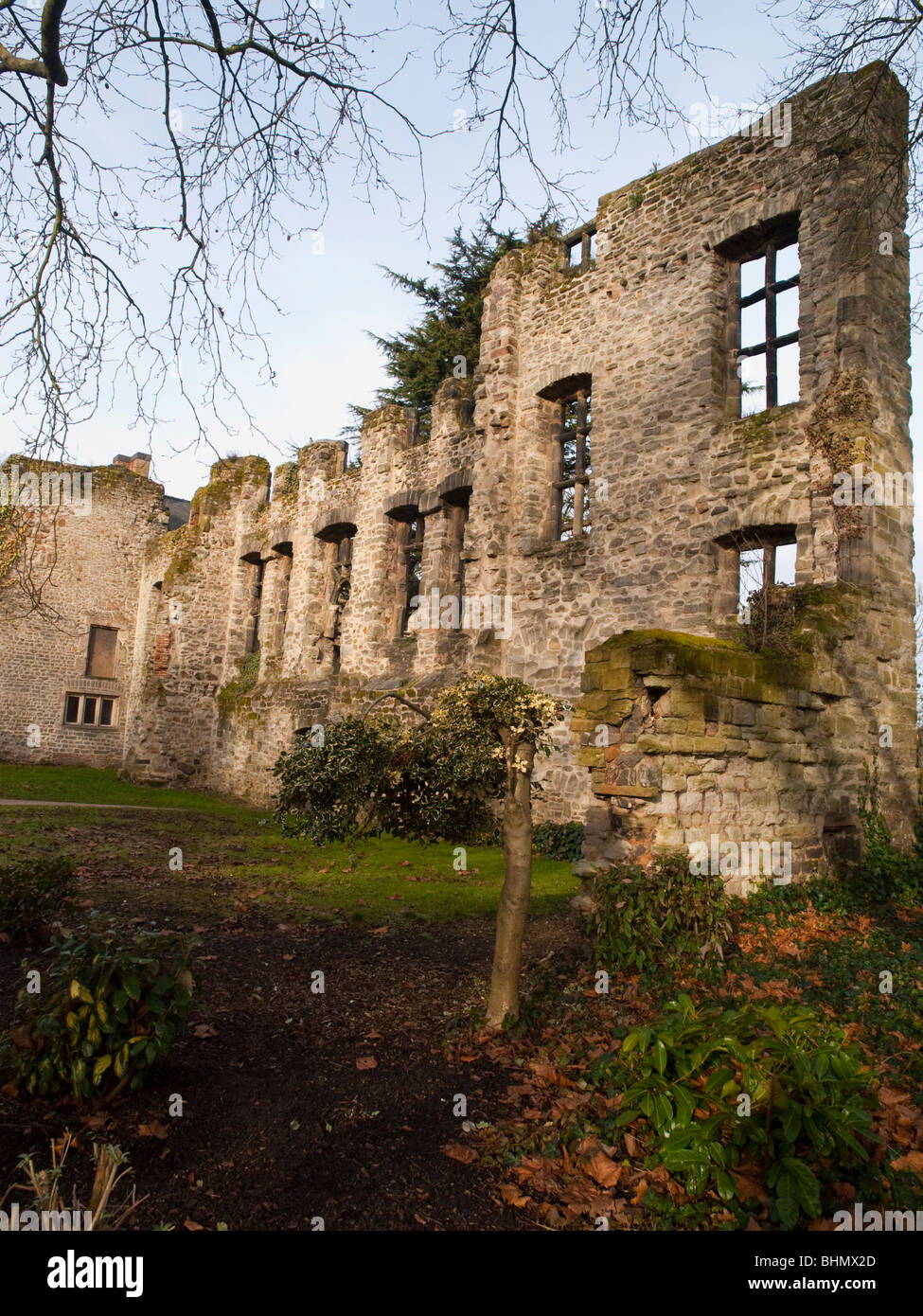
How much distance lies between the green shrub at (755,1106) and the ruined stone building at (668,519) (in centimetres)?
308

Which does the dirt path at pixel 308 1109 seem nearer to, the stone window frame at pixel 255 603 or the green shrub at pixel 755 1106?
the green shrub at pixel 755 1106

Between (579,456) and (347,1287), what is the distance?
39.4 feet

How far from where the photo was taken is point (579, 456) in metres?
13.1

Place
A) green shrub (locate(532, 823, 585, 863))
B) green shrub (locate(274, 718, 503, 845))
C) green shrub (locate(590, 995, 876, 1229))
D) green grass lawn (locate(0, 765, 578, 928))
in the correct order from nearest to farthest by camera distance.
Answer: green shrub (locate(590, 995, 876, 1229))
green grass lawn (locate(0, 765, 578, 928))
green shrub (locate(274, 718, 503, 845))
green shrub (locate(532, 823, 585, 863))

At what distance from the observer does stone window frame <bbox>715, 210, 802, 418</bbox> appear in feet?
34.0

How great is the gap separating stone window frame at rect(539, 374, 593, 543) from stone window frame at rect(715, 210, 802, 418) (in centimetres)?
232

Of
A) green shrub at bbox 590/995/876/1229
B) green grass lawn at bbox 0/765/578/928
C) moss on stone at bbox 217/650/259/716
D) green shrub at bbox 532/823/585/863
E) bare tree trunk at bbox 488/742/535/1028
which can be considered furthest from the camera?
moss on stone at bbox 217/650/259/716

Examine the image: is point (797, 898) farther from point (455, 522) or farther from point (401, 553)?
point (401, 553)

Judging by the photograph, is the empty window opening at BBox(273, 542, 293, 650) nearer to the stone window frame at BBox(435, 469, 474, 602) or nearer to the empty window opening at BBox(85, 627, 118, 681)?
the stone window frame at BBox(435, 469, 474, 602)

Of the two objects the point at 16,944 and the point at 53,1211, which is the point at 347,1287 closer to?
the point at 53,1211

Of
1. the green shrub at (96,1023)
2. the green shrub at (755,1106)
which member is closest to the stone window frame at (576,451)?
the green shrub at (755,1106)

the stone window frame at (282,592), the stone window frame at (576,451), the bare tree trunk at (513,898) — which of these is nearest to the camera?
the bare tree trunk at (513,898)

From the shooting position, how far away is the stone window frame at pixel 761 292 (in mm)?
10359

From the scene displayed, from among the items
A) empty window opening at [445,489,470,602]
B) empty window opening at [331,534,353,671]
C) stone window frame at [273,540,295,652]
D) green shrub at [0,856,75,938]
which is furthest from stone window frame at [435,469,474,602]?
green shrub at [0,856,75,938]
